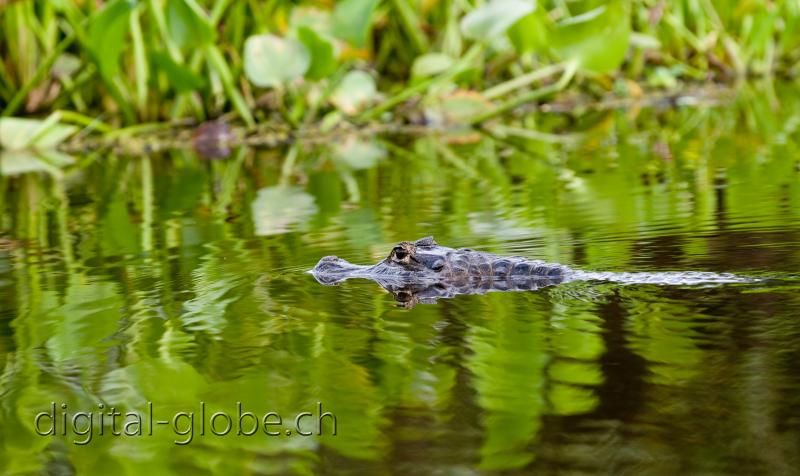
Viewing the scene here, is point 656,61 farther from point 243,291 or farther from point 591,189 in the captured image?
point 243,291

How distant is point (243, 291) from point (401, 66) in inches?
439

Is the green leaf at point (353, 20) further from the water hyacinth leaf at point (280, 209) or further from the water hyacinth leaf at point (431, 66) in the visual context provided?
the water hyacinth leaf at point (280, 209)

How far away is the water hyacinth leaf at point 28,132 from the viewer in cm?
1050

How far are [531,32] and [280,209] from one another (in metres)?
4.20

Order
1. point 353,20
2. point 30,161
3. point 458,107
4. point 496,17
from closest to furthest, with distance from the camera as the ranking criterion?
point 496,17 < point 30,161 < point 353,20 < point 458,107

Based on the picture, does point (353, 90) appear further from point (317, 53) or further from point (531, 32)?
point (531, 32)

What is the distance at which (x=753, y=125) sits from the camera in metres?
10.6

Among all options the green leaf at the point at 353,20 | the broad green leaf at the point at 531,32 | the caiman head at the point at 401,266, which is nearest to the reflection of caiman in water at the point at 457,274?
the caiman head at the point at 401,266

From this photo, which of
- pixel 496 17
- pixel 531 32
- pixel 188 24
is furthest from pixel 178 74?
pixel 531 32

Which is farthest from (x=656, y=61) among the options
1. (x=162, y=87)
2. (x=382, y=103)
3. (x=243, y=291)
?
(x=243, y=291)

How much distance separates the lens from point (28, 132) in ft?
34.7

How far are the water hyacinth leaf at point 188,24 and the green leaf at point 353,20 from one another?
1075mm

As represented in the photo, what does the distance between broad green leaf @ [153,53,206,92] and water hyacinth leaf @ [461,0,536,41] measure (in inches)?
84.5

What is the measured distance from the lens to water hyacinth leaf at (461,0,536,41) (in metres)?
9.86
